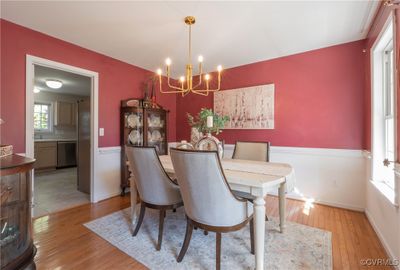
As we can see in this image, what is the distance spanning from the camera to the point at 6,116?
2256 mm

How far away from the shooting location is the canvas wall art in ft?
11.3

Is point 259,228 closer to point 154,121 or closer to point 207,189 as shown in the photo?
point 207,189

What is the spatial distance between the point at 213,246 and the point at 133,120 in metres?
2.54

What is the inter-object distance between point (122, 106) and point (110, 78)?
1.63 feet

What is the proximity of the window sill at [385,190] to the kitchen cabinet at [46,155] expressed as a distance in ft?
21.9

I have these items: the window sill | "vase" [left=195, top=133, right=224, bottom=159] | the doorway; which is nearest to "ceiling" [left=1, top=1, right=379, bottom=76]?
the doorway

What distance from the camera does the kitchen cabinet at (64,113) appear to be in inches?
231

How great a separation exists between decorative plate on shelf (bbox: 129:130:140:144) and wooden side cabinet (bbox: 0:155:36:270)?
2.07 m

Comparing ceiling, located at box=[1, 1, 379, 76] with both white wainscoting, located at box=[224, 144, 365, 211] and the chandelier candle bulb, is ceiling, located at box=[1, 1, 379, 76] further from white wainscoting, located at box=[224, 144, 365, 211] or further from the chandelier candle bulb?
white wainscoting, located at box=[224, 144, 365, 211]

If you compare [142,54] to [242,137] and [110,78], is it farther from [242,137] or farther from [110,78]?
[242,137]

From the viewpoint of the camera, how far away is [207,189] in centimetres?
142

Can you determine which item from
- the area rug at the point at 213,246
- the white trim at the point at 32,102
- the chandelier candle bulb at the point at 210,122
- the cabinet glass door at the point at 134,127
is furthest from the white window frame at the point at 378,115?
the white trim at the point at 32,102

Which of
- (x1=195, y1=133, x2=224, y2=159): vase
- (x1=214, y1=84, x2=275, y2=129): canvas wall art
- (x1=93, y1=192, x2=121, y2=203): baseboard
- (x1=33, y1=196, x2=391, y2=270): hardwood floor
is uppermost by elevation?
(x1=214, y1=84, x2=275, y2=129): canvas wall art

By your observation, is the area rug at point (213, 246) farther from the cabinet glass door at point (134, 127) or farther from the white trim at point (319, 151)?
the cabinet glass door at point (134, 127)
